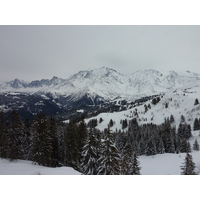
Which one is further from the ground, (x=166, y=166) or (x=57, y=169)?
(x=57, y=169)

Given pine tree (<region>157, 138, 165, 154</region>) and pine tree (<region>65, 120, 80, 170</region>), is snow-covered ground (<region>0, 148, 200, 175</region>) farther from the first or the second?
pine tree (<region>157, 138, 165, 154</region>)

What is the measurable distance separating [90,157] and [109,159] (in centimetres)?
403

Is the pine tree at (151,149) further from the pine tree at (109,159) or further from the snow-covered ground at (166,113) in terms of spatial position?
the snow-covered ground at (166,113)

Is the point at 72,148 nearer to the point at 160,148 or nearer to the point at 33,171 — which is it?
the point at 33,171

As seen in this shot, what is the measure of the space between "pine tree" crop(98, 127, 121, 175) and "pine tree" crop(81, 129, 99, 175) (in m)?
2.73

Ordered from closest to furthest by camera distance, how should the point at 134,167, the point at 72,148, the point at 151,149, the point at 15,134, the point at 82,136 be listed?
the point at 134,167 → the point at 15,134 → the point at 72,148 → the point at 82,136 → the point at 151,149

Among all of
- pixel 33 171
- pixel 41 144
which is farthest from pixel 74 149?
pixel 33 171

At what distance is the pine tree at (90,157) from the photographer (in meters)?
17.9

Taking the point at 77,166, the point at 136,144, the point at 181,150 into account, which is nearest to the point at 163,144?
the point at 181,150

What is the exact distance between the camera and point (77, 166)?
2222cm

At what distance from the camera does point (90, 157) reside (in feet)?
59.5

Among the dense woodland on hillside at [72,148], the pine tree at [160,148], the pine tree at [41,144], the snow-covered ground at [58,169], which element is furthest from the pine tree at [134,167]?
the pine tree at [160,148]

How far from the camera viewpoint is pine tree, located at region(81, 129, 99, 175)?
1789 cm

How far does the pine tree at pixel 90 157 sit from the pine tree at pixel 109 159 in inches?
107
